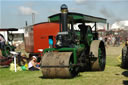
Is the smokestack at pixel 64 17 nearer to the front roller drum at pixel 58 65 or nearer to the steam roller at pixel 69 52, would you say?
the steam roller at pixel 69 52

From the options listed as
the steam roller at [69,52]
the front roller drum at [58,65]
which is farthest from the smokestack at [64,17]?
the front roller drum at [58,65]

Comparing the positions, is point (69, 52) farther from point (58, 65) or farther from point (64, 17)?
point (64, 17)

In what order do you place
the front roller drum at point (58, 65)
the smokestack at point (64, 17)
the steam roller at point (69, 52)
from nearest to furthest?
the front roller drum at point (58, 65) < the steam roller at point (69, 52) < the smokestack at point (64, 17)

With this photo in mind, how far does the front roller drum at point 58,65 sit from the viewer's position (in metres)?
7.47

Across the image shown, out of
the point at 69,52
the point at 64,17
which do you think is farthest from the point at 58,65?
the point at 64,17

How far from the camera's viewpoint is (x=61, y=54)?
7777mm

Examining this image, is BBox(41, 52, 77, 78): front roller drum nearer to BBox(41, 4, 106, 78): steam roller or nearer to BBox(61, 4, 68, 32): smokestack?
BBox(41, 4, 106, 78): steam roller

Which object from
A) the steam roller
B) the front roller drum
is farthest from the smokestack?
the front roller drum

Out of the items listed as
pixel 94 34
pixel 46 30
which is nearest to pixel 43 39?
pixel 46 30

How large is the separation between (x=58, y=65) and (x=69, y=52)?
2.00 ft

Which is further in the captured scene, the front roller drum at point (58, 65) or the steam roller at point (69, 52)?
the steam roller at point (69, 52)

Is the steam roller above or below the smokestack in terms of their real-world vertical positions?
below

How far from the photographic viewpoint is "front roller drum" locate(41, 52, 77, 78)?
294 inches

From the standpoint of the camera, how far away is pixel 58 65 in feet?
24.6
